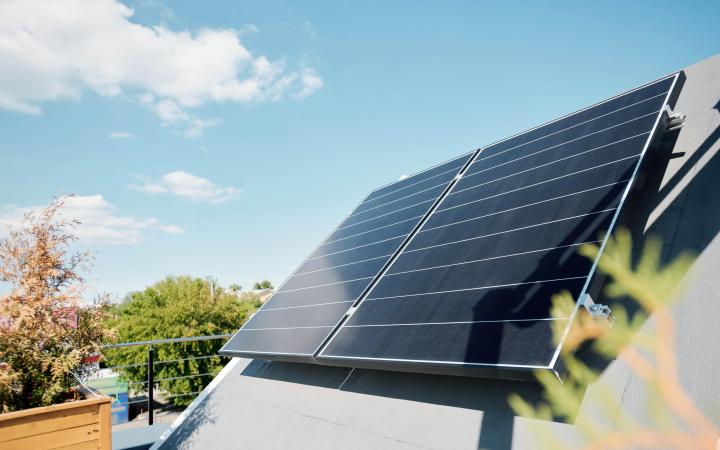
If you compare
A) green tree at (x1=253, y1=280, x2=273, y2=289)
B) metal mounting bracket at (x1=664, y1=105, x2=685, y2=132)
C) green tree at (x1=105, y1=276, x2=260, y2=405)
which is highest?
green tree at (x1=253, y1=280, x2=273, y2=289)

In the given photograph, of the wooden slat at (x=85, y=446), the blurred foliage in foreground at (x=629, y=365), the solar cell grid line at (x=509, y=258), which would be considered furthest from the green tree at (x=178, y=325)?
the blurred foliage in foreground at (x=629, y=365)

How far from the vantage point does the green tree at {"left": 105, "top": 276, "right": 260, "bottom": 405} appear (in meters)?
35.7

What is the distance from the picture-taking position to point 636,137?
448 centimetres

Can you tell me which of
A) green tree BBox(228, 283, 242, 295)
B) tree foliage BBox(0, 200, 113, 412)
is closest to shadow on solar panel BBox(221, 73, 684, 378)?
tree foliage BBox(0, 200, 113, 412)

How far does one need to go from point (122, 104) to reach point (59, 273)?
785 cm

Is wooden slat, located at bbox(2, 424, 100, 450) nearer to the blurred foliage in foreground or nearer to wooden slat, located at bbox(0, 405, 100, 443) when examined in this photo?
wooden slat, located at bbox(0, 405, 100, 443)

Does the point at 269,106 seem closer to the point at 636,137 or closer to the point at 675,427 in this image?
the point at 636,137

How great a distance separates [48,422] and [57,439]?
0.21 m

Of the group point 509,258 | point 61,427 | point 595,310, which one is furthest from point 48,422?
point 595,310

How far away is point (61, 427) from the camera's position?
4.34 m

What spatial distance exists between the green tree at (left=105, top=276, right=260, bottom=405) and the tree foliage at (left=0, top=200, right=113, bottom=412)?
104ft

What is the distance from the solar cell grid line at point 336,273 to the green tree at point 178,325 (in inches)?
1177

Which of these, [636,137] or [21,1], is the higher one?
[21,1]

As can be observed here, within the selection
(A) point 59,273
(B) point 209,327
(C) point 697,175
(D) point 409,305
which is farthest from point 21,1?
(B) point 209,327
